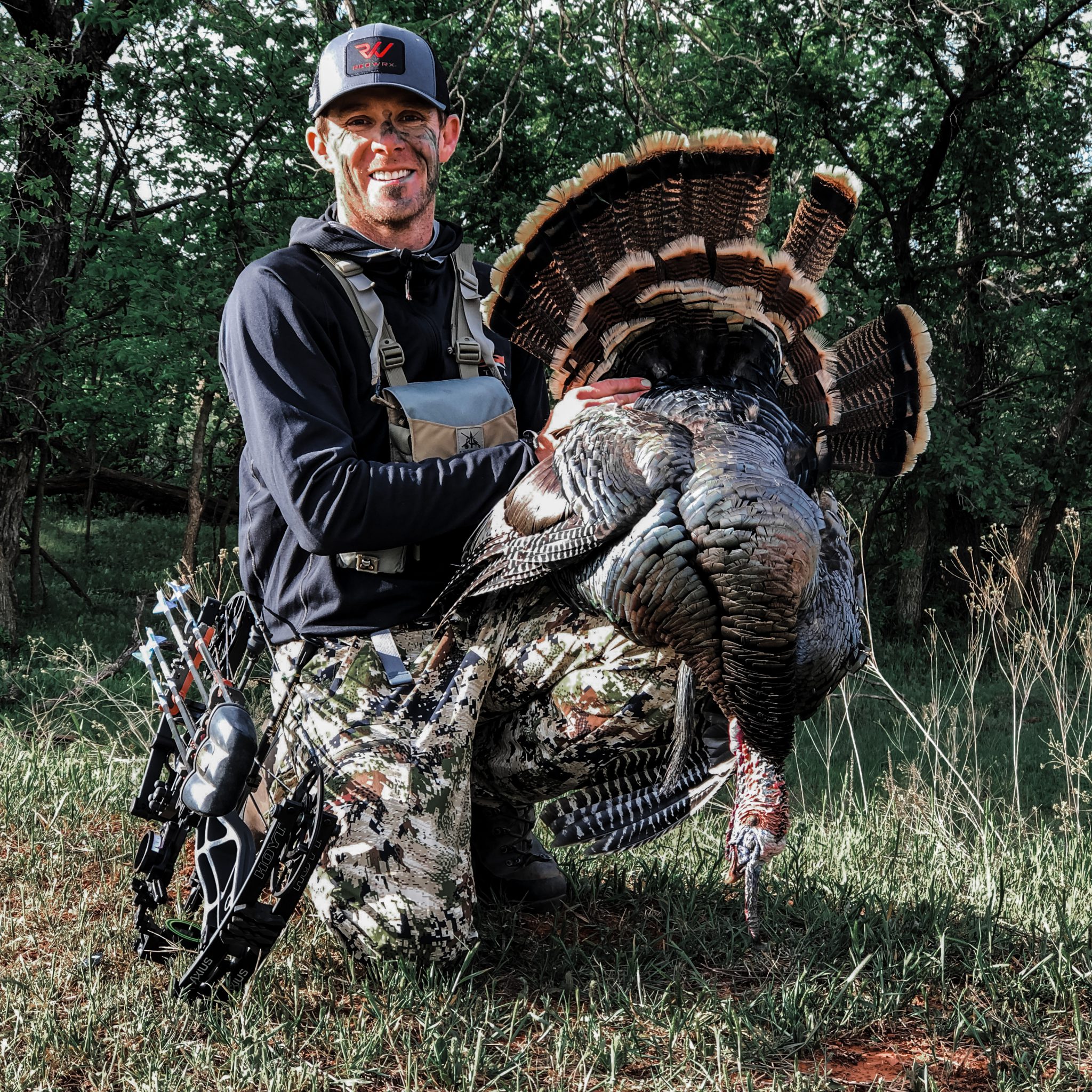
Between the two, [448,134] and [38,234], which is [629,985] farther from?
[38,234]

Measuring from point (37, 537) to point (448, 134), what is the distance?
9.41 meters

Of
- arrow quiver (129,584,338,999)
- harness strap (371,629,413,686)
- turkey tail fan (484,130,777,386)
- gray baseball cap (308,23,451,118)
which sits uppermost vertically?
gray baseball cap (308,23,451,118)

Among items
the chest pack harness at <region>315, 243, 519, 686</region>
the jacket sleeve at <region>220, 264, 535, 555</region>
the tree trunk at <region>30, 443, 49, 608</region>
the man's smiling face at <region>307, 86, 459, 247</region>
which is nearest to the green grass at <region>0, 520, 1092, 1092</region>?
the chest pack harness at <region>315, 243, 519, 686</region>

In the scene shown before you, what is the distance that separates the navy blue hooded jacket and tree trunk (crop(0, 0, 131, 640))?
6.19 meters

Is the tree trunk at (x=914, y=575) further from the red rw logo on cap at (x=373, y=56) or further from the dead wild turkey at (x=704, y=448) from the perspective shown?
the red rw logo on cap at (x=373, y=56)

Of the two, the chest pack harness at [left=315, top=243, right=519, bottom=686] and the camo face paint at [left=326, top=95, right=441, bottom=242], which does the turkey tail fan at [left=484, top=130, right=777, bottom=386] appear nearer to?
the chest pack harness at [left=315, top=243, right=519, bottom=686]

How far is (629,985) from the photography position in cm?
285

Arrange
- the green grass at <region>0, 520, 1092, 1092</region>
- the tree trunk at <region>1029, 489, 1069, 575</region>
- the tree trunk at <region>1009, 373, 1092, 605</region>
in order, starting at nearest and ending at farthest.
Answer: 1. the green grass at <region>0, 520, 1092, 1092</region>
2. the tree trunk at <region>1009, 373, 1092, 605</region>
3. the tree trunk at <region>1029, 489, 1069, 575</region>

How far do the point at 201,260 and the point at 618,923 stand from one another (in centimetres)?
673

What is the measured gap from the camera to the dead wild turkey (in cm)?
218

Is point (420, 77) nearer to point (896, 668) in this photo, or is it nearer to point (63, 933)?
point (63, 933)

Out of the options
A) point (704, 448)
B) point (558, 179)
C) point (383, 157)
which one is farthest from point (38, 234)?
point (704, 448)

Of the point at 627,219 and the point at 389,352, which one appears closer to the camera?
the point at 627,219

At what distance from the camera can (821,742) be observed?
34.9ft
